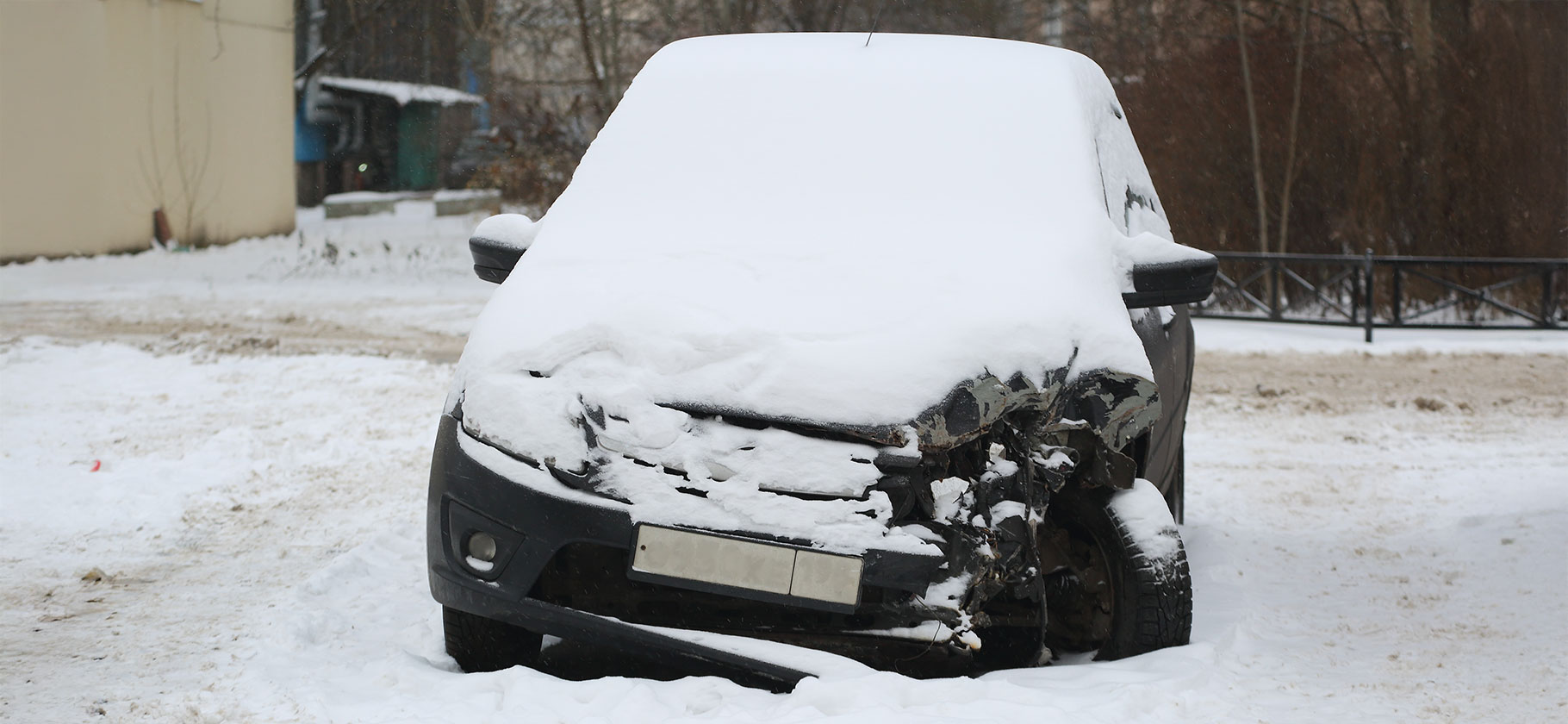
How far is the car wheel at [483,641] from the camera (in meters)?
3.72

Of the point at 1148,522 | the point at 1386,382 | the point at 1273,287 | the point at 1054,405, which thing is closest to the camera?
the point at 1054,405

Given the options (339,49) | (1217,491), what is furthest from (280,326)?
(339,49)

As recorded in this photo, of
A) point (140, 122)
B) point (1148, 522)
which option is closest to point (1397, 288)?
point (1148, 522)

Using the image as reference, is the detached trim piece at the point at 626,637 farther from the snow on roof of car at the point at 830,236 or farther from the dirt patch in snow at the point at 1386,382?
the dirt patch in snow at the point at 1386,382

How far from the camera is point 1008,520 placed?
3.46 m

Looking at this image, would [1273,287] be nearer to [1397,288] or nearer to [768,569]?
[1397,288]

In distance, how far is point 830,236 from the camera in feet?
12.9

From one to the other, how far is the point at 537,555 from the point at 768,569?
1.83 feet

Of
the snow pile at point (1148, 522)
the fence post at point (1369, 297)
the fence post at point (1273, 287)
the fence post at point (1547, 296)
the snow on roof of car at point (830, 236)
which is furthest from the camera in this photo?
the fence post at point (1273, 287)

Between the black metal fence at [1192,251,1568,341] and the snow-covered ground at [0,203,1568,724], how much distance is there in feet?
6.10

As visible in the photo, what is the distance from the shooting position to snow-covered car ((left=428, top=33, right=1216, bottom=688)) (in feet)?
10.7

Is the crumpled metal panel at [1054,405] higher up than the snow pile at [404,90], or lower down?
lower down

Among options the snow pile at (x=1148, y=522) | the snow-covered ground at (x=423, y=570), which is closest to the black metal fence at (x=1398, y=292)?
the snow-covered ground at (x=423, y=570)

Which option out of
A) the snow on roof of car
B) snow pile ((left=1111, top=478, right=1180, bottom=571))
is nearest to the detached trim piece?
the snow on roof of car
